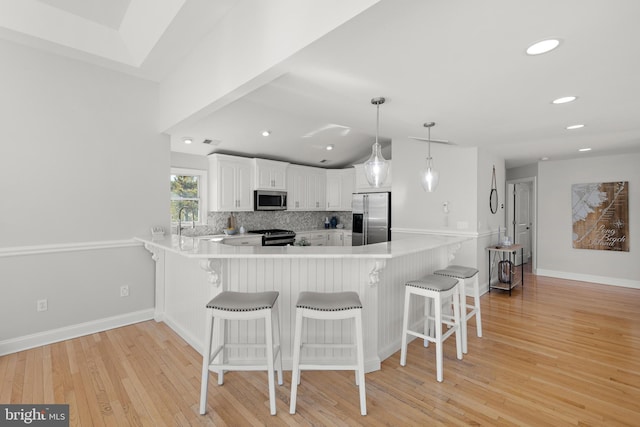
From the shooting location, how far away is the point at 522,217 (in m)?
6.93

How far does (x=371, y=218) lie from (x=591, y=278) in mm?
Answer: 4061

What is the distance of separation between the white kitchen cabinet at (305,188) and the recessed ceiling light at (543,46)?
4.90 metres

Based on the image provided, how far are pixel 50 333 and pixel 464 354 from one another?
393cm

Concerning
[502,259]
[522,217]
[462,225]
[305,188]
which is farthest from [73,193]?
[522,217]

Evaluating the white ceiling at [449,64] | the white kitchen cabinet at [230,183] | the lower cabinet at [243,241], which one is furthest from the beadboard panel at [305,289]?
the white kitchen cabinet at [230,183]

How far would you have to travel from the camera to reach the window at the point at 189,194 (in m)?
5.18

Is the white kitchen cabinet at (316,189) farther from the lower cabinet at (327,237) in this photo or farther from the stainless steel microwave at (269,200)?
the stainless steel microwave at (269,200)

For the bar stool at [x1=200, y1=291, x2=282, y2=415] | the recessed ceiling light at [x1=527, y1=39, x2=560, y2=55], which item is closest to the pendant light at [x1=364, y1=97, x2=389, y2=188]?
the recessed ceiling light at [x1=527, y1=39, x2=560, y2=55]

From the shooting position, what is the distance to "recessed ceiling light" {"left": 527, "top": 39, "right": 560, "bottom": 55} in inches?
67.1

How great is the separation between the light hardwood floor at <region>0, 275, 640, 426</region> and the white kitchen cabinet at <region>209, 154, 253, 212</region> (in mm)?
2474

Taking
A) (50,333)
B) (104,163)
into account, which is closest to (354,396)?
(50,333)

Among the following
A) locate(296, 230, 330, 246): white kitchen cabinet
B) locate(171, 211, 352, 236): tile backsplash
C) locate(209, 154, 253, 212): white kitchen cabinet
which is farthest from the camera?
locate(296, 230, 330, 246): white kitchen cabinet

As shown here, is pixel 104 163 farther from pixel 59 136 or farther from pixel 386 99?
pixel 386 99

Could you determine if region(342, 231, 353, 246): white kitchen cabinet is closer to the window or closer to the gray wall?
the window
